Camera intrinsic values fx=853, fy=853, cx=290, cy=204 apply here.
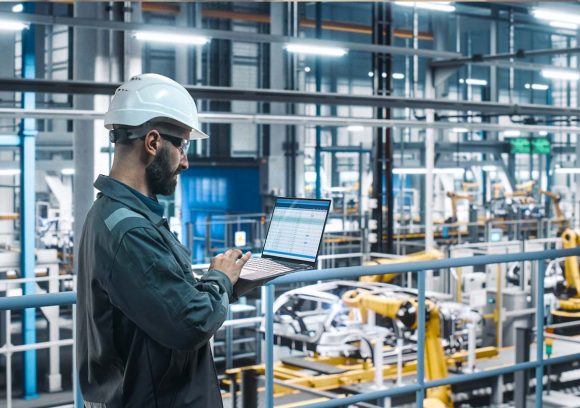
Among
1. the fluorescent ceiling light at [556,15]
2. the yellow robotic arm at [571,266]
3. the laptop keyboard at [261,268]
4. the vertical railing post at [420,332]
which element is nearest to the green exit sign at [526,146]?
the yellow robotic arm at [571,266]

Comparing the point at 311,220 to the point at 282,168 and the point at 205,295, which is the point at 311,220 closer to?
the point at 205,295

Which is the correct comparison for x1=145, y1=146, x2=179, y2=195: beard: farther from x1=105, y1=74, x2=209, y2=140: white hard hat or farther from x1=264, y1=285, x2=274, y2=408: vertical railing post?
x1=264, y1=285, x2=274, y2=408: vertical railing post

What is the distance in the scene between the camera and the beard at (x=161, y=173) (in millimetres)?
2154

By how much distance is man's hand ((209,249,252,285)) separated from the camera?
2.21 m

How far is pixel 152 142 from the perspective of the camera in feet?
7.04

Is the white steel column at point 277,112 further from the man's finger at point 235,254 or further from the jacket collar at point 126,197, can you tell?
the jacket collar at point 126,197

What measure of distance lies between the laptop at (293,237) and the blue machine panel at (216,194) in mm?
16062

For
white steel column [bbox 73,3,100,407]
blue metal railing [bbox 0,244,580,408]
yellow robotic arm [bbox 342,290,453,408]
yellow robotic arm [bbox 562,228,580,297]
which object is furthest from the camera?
yellow robotic arm [bbox 562,228,580,297]

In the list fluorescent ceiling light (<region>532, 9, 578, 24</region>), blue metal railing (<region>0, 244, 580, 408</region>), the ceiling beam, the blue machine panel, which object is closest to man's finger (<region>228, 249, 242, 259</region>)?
blue metal railing (<region>0, 244, 580, 408</region>)

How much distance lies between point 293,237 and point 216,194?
666 inches

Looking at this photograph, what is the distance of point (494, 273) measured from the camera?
12.0 m

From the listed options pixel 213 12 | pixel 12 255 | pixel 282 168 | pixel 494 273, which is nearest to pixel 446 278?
pixel 494 273

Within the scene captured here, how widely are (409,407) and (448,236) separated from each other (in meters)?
12.0

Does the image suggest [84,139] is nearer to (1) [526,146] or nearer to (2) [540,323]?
(2) [540,323]
